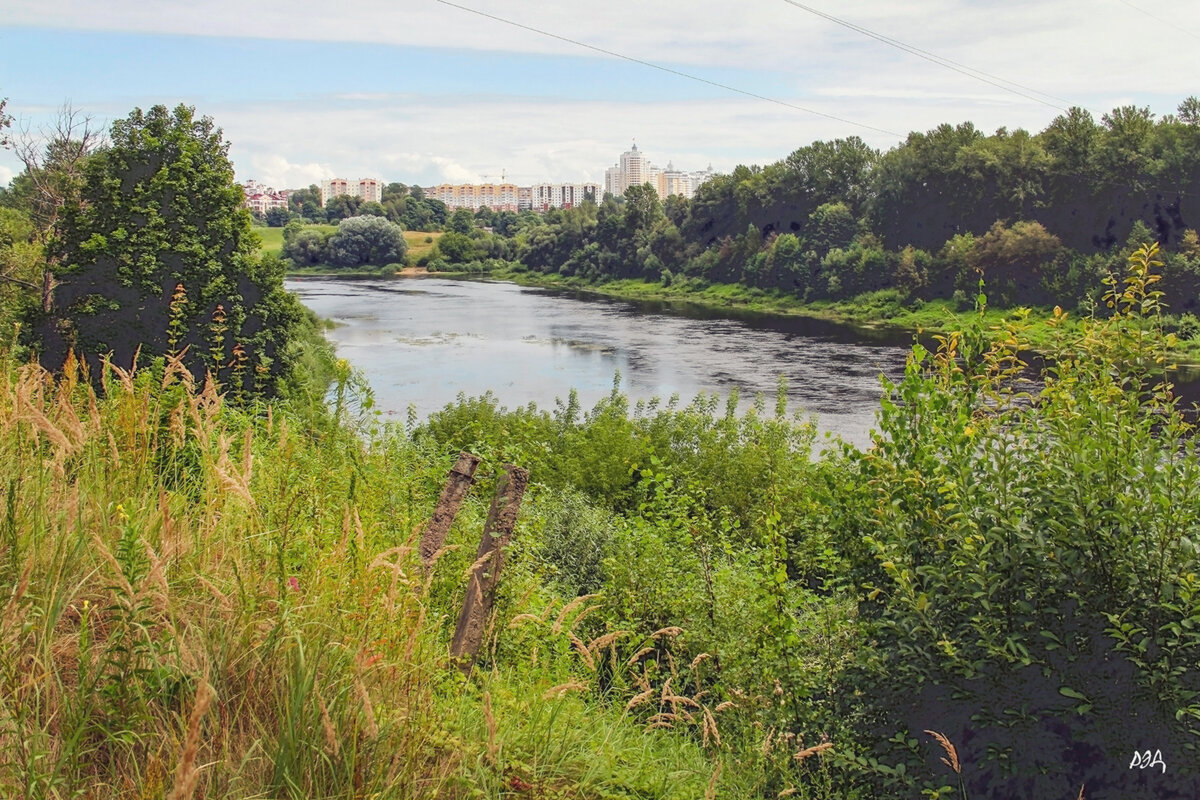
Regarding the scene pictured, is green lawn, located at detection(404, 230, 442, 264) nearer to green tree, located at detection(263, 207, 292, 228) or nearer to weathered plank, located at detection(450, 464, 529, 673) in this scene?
green tree, located at detection(263, 207, 292, 228)

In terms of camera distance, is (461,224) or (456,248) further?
(461,224)

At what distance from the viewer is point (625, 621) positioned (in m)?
7.05

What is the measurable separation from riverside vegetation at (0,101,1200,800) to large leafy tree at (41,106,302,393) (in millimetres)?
14377

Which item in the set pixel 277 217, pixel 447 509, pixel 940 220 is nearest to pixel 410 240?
pixel 277 217

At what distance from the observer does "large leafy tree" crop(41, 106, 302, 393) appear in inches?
788

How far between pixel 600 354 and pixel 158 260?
879 inches

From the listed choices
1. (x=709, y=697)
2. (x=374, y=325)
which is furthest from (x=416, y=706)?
(x=374, y=325)

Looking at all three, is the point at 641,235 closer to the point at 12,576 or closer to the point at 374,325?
the point at 374,325

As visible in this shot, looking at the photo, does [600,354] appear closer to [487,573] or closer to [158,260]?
[158,260]

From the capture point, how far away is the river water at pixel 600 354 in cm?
3098

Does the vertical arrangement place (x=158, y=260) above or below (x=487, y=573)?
above

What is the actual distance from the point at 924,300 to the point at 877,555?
5288 cm

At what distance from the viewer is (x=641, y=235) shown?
85.2 m
